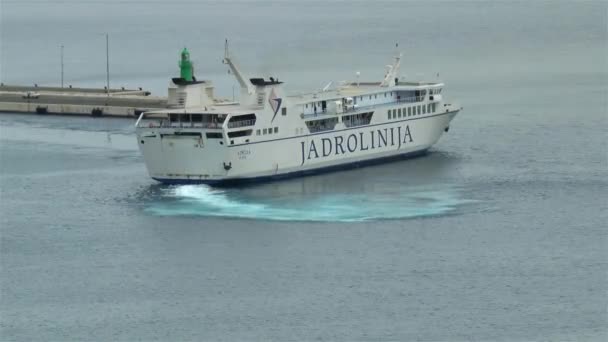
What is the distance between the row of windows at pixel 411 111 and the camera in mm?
73375

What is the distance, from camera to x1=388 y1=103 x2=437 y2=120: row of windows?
241 ft

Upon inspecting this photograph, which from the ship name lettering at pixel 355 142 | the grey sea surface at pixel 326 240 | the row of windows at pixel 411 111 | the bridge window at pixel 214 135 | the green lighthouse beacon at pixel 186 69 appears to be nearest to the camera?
the grey sea surface at pixel 326 240

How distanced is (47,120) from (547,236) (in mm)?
43170

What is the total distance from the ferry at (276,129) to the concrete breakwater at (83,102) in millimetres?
20172

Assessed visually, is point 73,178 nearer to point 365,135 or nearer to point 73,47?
point 365,135

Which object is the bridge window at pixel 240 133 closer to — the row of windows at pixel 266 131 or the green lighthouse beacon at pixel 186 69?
the row of windows at pixel 266 131

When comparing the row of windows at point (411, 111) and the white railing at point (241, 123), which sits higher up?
the white railing at point (241, 123)

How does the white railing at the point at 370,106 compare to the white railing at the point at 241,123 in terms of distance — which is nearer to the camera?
the white railing at the point at 241,123

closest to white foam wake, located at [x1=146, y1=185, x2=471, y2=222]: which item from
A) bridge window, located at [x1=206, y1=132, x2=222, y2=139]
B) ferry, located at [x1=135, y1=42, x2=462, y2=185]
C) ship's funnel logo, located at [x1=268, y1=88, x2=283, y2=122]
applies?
ferry, located at [x1=135, y1=42, x2=462, y2=185]

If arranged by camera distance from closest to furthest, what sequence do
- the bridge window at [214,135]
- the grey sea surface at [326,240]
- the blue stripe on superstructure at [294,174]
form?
the grey sea surface at [326,240]
the bridge window at [214,135]
the blue stripe on superstructure at [294,174]

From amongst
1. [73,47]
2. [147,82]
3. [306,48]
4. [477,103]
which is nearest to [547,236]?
[477,103]

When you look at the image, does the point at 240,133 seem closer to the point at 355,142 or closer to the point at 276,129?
the point at 276,129

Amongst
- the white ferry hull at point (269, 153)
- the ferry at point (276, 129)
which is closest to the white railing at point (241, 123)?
the ferry at point (276, 129)

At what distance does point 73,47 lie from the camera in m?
154
